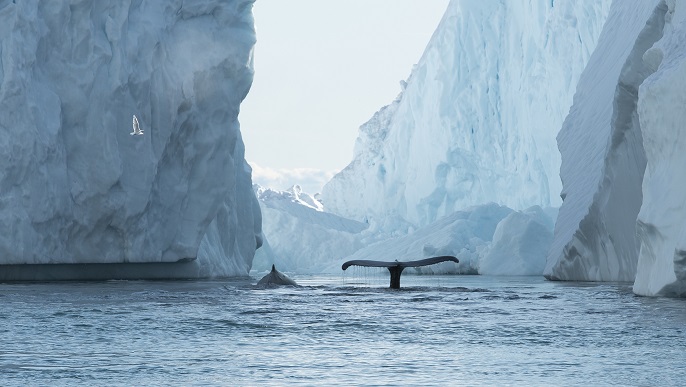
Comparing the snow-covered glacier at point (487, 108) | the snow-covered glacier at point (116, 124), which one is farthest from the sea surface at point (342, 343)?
the snow-covered glacier at point (487, 108)

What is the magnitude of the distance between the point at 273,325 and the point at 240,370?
550 centimetres

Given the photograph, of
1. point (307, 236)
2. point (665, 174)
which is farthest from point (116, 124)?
point (307, 236)

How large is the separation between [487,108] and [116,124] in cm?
3987

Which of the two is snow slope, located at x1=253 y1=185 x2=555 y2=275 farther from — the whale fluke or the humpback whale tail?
the humpback whale tail

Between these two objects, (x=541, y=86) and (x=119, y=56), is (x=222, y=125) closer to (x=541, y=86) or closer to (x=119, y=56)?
(x=119, y=56)

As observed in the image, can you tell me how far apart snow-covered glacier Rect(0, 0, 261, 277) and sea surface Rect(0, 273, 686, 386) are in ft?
45.2

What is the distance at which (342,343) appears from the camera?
11.7m

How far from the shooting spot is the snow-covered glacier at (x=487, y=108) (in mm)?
65625

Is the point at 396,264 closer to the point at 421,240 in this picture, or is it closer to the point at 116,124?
the point at 116,124

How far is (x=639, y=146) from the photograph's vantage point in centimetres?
2952

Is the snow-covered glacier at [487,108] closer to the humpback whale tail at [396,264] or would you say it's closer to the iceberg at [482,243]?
Result: the iceberg at [482,243]

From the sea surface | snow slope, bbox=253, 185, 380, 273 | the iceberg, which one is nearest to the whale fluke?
the sea surface

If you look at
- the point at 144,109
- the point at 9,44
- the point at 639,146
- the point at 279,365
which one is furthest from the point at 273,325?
the point at 144,109

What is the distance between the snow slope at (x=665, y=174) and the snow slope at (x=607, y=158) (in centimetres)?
521
